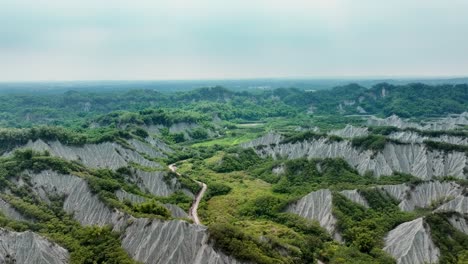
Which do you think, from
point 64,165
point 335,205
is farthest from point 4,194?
point 335,205

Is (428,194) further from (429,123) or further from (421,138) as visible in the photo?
(429,123)

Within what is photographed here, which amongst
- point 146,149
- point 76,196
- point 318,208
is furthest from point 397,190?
point 146,149

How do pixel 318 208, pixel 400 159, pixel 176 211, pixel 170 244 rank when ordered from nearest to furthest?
pixel 170 244
pixel 176 211
pixel 318 208
pixel 400 159

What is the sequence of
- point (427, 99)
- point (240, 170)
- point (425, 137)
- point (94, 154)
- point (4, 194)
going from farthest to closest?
point (427, 99) → point (425, 137) → point (240, 170) → point (94, 154) → point (4, 194)

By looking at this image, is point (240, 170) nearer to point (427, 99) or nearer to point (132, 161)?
point (132, 161)

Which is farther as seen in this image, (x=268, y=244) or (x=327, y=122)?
(x=327, y=122)

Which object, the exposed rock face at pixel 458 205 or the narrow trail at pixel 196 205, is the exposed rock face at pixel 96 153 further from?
the exposed rock face at pixel 458 205
